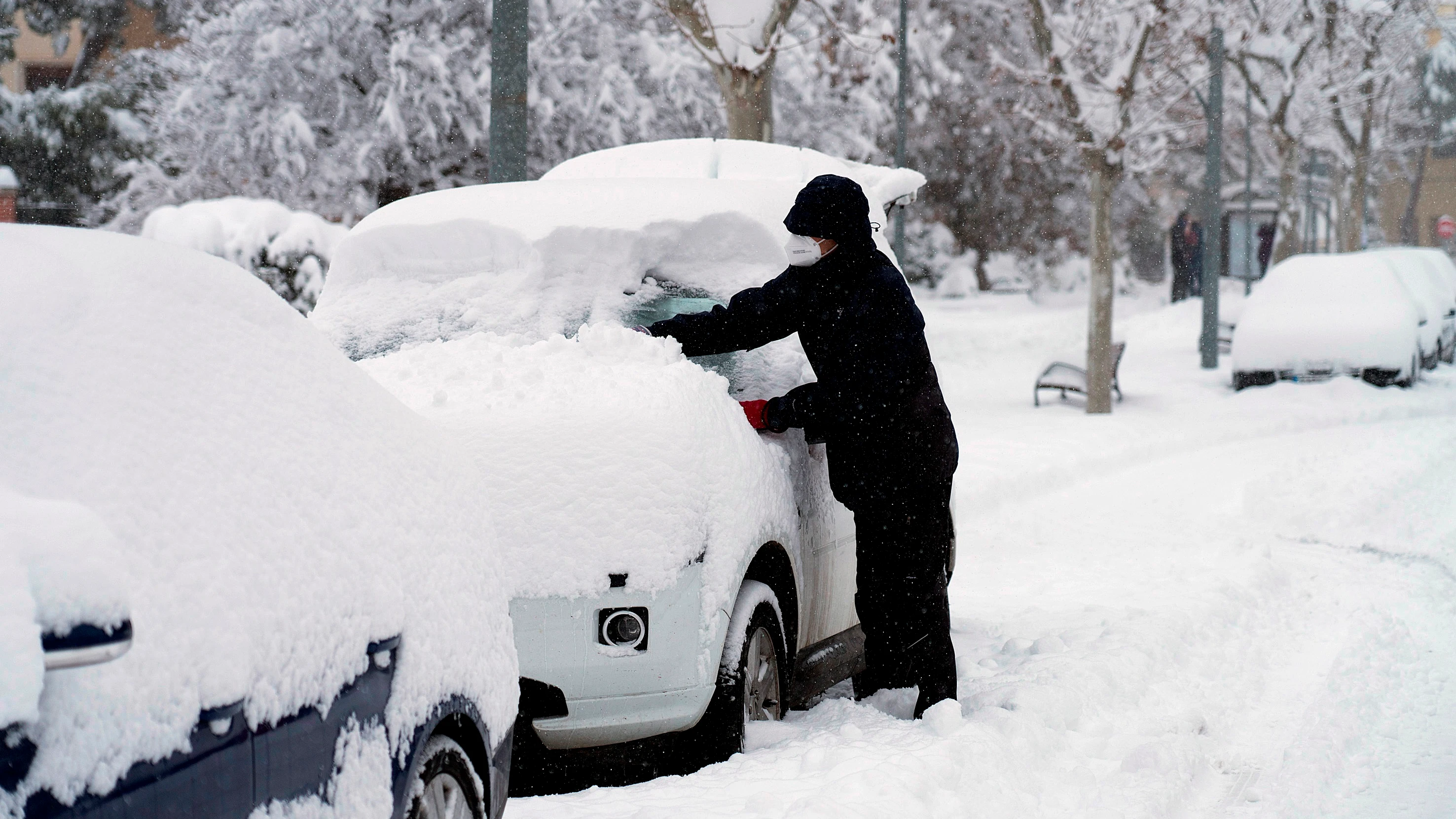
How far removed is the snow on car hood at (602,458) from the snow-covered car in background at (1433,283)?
672 inches

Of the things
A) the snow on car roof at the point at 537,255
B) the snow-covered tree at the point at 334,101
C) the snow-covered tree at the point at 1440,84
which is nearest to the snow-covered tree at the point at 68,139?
the snow-covered tree at the point at 334,101

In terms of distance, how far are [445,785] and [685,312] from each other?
8.17 ft

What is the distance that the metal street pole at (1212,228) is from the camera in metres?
20.3

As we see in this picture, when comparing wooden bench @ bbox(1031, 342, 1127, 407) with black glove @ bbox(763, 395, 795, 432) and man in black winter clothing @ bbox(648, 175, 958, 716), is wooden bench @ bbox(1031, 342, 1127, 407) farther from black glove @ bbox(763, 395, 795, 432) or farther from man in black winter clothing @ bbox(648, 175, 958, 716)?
black glove @ bbox(763, 395, 795, 432)

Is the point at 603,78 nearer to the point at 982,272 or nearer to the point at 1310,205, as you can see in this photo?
the point at 982,272

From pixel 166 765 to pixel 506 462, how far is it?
2.03 metres

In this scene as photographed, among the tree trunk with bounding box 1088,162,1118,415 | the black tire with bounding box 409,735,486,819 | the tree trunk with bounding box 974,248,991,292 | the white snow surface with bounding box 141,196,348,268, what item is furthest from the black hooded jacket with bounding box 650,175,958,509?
the tree trunk with bounding box 974,248,991,292

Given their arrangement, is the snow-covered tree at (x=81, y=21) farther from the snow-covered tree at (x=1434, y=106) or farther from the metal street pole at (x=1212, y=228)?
the snow-covered tree at (x=1434, y=106)

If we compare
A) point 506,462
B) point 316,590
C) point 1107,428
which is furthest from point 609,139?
point 316,590

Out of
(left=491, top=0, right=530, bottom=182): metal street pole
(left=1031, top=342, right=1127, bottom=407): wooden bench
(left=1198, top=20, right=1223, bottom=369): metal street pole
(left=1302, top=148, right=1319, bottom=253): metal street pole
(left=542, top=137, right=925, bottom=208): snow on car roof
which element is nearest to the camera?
(left=542, top=137, right=925, bottom=208): snow on car roof

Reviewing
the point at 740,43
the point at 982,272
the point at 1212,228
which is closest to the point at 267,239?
the point at 740,43

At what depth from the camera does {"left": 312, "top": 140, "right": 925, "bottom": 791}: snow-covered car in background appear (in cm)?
404

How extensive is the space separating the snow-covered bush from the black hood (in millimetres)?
10195

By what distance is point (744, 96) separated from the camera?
12.8 meters
